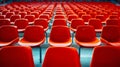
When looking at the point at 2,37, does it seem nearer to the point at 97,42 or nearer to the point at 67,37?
the point at 67,37

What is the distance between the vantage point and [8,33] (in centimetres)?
461

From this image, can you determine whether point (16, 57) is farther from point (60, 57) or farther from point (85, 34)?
point (85, 34)

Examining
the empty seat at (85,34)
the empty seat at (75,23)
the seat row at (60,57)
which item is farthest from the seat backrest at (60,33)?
the seat row at (60,57)

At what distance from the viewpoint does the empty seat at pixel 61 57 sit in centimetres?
268

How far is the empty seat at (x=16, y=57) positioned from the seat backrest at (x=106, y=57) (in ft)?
3.09

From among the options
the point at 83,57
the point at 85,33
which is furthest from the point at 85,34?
the point at 83,57

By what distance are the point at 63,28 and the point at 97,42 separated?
913mm

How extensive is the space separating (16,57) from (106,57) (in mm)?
1348

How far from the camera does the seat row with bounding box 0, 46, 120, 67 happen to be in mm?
2686

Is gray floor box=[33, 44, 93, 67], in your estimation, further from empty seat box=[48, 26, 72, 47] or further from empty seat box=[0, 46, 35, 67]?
empty seat box=[0, 46, 35, 67]

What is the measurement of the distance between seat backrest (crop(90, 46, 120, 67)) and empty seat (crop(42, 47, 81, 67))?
0.85 ft

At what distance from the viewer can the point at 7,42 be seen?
459 cm

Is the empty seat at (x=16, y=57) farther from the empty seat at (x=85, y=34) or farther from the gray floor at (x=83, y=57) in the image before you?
the empty seat at (x=85, y=34)

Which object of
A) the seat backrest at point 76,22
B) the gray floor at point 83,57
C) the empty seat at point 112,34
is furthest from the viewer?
the seat backrest at point 76,22
